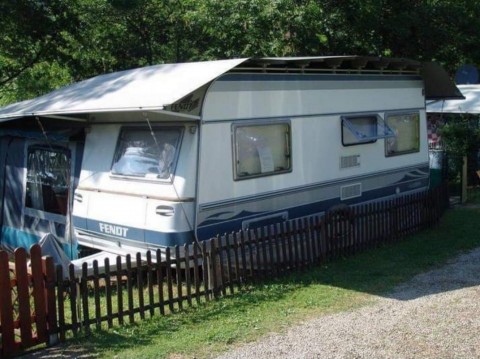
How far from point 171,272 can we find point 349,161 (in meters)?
4.07

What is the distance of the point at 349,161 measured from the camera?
9.54m

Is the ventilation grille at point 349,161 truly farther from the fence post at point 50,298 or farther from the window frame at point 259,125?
the fence post at point 50,298

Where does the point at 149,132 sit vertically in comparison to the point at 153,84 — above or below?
below

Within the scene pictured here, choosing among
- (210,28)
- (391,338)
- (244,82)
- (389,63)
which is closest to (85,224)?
(244,82)

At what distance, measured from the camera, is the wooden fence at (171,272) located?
539cm

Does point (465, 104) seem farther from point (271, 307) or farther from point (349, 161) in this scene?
point (271, 307)

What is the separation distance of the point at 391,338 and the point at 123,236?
374cm

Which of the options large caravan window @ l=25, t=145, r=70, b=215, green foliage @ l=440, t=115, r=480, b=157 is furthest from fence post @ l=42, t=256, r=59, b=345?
green foliage @ l=440, t=115, r=480, b=157

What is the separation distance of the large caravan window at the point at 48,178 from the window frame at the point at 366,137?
4.19 metres

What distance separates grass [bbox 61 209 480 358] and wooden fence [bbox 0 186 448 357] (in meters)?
0.16

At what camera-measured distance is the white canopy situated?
637 inches

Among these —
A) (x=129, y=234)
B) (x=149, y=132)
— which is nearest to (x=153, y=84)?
(x=149, y=132)

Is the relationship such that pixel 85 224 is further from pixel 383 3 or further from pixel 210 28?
pixel 383 3

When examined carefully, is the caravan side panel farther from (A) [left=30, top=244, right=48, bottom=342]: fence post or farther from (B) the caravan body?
(A) [left=30, top=244, right=48, bottom=342]: fence post
